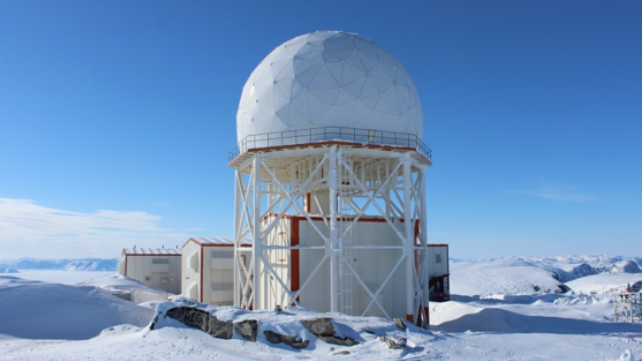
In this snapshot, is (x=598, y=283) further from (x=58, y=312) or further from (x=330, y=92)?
(x=58, y=312)

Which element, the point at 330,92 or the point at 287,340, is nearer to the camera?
the point at 287,340

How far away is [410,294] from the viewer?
23.3m

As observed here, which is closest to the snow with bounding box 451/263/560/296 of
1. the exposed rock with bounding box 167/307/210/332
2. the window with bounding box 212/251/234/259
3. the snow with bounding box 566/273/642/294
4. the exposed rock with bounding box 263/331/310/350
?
the snow with bounding box 566/273/642/294

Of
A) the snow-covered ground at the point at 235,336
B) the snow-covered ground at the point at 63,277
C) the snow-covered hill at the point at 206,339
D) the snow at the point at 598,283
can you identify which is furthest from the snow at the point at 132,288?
the snow at the point at 598,283

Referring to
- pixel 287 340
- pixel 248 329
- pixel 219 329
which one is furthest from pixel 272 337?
pixel 219 329

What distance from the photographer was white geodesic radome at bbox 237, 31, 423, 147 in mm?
22984

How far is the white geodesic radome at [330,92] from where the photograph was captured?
2298cm

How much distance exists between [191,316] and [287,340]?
3.30m

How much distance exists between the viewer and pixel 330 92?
22938 mm

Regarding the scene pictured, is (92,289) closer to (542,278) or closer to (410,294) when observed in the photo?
(410,294)

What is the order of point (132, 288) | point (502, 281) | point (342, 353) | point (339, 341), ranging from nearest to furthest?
1. point (342, 353)
2. point (339, 341)
3. point (132, 288)
4. point (502, 281)

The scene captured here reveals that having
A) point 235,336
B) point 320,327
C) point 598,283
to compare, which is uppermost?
point 320,327

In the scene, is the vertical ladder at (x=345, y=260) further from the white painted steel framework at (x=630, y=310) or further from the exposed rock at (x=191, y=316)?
the white painted steel framework at (x=630, y=310)

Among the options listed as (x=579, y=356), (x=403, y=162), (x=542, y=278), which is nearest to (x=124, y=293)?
(x=403, y=162)
